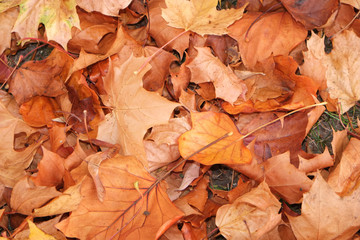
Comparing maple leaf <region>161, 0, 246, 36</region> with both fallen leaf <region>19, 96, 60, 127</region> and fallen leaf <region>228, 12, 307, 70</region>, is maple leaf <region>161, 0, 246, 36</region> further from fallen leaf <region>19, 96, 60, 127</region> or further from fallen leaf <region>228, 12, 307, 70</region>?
fallen leaf <region>19, 96, 60, 127</region>

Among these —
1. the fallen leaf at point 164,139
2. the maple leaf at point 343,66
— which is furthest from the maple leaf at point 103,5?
the maple leaf at point 343,66

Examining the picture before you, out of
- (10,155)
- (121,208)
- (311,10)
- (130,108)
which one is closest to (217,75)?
(130,108)

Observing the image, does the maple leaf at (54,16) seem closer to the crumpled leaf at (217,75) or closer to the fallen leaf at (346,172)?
the crumpled leaf at (217,75)

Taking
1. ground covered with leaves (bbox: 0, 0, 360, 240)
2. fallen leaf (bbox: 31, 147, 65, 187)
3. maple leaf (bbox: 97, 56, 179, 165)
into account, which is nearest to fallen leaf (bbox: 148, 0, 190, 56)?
ground covered with leaves (bbox: 0, 0, 360, 240)

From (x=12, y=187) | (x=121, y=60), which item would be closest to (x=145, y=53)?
(x=121, y=60)

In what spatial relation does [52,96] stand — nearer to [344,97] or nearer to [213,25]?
[213,25]
